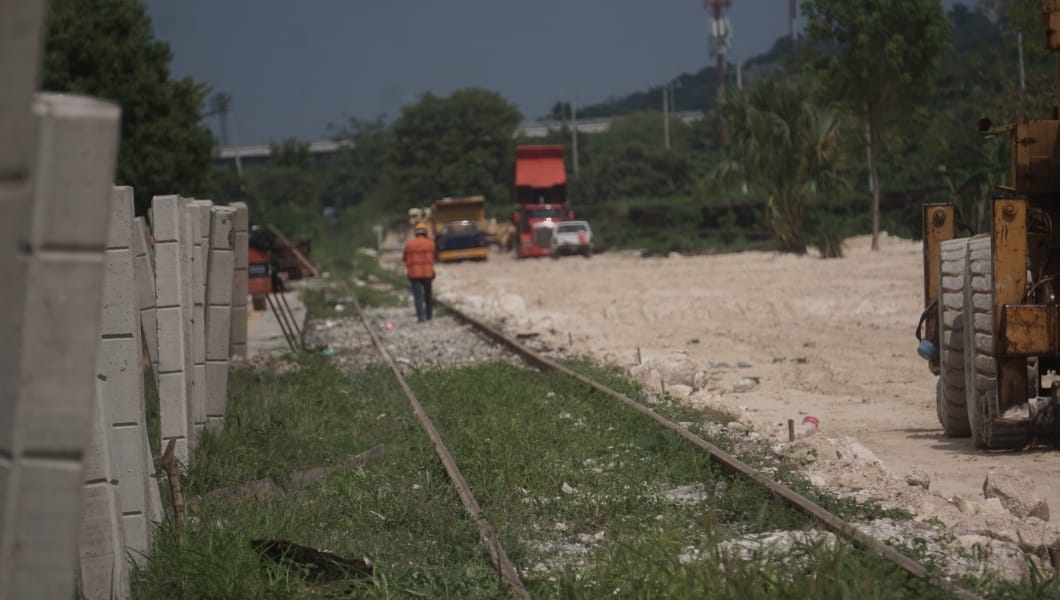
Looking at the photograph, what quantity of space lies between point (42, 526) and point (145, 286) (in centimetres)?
552

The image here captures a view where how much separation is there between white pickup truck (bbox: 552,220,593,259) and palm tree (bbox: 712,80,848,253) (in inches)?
437

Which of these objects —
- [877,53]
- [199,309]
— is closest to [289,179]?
[877,53]

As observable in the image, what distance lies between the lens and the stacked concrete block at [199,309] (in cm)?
1036

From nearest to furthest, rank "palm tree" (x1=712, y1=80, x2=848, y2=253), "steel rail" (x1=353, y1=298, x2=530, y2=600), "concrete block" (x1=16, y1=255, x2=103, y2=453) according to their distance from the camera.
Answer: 1. "concrete block" (x1=16, y1=255, x2=103, y2=453)
2. "steel rail" (x1=353, y1=298, x2=530, y2=600)
3. "palm tree" (x1=712, y1=80, x2=848, y2=253)

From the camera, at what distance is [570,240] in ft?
173

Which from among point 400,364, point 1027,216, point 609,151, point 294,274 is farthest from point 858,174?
point 1027,216

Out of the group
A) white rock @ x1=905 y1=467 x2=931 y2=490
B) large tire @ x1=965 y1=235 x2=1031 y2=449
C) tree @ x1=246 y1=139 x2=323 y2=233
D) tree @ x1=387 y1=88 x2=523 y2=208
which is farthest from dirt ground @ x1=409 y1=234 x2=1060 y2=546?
tree @ x1=387 y1=88 x2=523 y2=208

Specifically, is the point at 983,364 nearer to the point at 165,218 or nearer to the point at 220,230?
the point at 165,218

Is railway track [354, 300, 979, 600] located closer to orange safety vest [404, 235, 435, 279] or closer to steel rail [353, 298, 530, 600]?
steel rail [353, 298, 530, 600]

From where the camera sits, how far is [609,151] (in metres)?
109

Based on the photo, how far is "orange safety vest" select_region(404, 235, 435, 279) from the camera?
24531mm

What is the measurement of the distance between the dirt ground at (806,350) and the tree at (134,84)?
24.7ft

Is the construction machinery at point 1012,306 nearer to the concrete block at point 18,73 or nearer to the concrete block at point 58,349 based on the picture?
the concrete block at point 58,349

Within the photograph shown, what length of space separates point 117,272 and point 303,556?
1728mm
